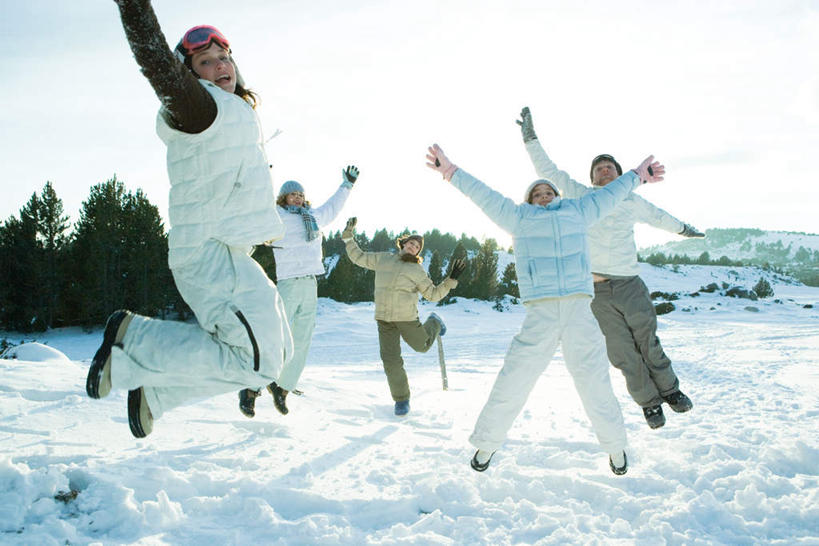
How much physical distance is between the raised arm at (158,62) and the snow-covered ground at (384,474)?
1.89 meters

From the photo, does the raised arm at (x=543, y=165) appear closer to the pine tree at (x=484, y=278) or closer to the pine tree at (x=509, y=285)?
the pine tree at (x=484, y=278)

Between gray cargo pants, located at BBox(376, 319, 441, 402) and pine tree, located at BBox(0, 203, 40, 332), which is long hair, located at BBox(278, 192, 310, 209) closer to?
gray cargo pants, located at BBox(376, 319, 441, 402)

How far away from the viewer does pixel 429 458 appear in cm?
359

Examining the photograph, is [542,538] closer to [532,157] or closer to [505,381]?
[505,381]

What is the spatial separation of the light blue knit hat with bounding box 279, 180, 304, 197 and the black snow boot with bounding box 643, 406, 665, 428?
370cm

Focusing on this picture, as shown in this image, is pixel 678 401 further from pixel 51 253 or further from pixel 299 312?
pixel 51 253

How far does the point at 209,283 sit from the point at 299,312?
7.63ft

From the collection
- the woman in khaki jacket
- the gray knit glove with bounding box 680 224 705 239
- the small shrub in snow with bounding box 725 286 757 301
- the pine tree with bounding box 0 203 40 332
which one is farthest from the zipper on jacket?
the small shrub in snow with bounding box 725 286 757 301

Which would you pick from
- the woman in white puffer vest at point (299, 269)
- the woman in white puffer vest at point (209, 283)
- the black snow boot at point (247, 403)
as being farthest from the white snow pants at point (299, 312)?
the woman in white puffer vest at point (209, 283)

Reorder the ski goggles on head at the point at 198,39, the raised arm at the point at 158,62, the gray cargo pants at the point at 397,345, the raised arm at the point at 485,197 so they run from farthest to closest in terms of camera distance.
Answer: the gray cargo pants at the point at 397,345 < the raised arm at the point at 485,197 < the ski goggles on head at the point at 198,39 < the raised arm at the point at 158,62

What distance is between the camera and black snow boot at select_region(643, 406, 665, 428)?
3.92 meters

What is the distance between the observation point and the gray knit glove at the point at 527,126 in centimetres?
468

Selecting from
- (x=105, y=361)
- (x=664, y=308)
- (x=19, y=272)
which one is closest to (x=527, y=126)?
Result: (x=105, y=361)

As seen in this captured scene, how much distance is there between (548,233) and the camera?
3301mm
